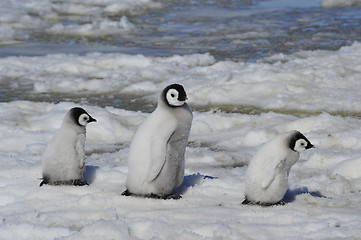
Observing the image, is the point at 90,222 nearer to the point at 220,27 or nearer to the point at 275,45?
the point at 275,45

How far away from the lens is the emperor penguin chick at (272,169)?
12.2 ft

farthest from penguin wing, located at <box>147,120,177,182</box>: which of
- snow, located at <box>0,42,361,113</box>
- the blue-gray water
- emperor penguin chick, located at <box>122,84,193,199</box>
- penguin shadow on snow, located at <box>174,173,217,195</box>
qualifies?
the blue-gray water

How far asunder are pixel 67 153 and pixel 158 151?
28.8 inches

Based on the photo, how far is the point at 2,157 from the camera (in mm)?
5078

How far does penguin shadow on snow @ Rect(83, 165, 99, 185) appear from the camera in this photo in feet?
14.7

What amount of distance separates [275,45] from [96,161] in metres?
7.22

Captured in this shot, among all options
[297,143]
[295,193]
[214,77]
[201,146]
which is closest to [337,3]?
[214,77]

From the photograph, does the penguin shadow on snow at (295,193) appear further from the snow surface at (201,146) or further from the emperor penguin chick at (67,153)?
the emperor penguin chick at (67,153)

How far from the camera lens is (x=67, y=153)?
4.09m

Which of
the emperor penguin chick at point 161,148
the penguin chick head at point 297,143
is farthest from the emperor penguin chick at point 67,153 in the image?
the penguin chick head at point 297,143

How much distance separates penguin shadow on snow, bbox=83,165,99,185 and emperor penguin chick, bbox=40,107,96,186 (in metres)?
0.28

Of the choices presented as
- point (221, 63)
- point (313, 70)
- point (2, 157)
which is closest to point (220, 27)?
point (221, 63)

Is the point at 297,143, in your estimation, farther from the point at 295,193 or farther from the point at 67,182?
the point at 67,182

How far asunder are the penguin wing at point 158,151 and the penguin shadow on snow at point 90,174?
0.84 meters
